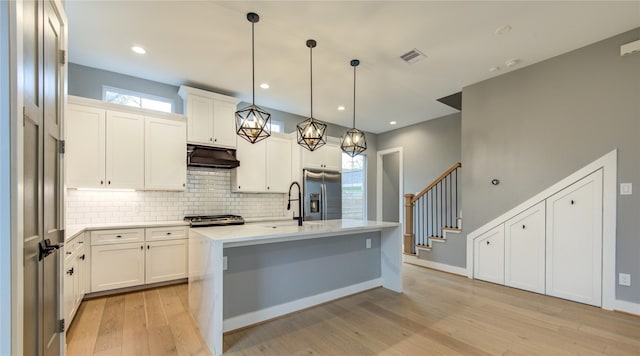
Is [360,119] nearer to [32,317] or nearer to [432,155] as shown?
[432,155]

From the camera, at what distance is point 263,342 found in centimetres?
235

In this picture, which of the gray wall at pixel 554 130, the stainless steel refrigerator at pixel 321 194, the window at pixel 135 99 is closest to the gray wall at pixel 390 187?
the stainless steel refrigerator at pixel 321 194

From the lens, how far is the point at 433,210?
232 inches

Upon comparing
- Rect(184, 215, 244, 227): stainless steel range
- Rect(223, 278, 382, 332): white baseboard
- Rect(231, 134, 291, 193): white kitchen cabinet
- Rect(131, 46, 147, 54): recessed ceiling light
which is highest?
Rect(131, 46, 147, 54): recessed ceiling light

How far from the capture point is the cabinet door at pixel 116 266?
3277 millimetres

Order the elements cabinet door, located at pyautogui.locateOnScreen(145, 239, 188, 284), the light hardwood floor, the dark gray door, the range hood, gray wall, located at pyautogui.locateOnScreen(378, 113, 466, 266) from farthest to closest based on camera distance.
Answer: gray wall, located at pyautogui.locateOnScreen(378, 113, 466, 266) < the range hood < cabinet door, located at pyautogui.locateOnScreen(145, 239, 188, 284) < the light hardwood floor < the dark gray door

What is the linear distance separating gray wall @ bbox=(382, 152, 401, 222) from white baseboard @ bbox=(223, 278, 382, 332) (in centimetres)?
372

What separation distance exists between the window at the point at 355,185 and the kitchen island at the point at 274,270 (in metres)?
3.14

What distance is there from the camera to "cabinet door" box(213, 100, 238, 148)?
430 centimetres

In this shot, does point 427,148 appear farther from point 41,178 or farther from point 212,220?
point 41,178

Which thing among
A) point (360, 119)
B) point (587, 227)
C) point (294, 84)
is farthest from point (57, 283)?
point (360, 119)

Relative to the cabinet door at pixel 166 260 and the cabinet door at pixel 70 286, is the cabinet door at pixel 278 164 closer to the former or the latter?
the cabinet door at pixel 166 260

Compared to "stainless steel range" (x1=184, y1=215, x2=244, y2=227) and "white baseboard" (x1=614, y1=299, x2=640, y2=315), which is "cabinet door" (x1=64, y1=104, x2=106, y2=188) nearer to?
"stainless steel range" (x1=184, y1=215, x2=244, y2=227)

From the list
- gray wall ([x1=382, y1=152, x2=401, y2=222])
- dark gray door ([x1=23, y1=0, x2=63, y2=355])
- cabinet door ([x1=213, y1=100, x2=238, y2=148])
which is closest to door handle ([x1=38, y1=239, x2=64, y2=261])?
dark gray door ([x1=23, y1=0, x2=63, y2=355])
